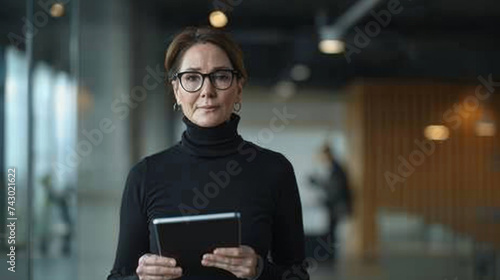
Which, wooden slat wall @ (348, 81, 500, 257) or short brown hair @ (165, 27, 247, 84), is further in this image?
wooden slat wall @ (348, 81, 500, 257)

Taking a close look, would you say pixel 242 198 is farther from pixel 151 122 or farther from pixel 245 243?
pixel 151 122

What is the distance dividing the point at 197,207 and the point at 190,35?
33cm

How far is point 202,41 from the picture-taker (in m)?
1.45

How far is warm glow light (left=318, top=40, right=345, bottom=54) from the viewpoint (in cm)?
784

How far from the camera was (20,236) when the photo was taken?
3020mm

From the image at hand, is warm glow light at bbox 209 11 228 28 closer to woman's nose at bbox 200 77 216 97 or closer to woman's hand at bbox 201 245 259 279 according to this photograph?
woman's nose at bbox 200 77 216 97

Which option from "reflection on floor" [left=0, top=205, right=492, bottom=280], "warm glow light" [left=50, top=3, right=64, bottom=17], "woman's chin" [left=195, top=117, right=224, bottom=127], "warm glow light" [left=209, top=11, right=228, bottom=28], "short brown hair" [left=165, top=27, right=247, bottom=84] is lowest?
"reflection on floor" [left=0, top=205, right=492, bottom=280]

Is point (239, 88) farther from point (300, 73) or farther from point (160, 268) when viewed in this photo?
point (300, 73)

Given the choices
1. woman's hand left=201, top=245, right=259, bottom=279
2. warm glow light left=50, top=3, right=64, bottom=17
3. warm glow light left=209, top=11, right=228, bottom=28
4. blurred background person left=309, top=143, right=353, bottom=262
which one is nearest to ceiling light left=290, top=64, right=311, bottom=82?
blurred background person left=309, top=143, right=353, bottom=262

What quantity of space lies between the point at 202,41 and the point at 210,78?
0.08 metres

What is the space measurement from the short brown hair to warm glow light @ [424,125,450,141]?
7494mm

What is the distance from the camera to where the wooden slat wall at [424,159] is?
27.3 feet

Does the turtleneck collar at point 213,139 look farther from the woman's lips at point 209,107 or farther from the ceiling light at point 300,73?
the ceiling light at point 300,73

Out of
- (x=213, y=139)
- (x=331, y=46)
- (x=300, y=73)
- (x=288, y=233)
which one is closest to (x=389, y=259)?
(x=331, y=46)
